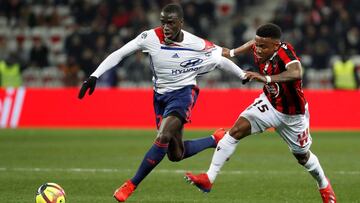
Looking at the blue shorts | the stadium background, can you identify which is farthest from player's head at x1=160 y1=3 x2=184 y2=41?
the stadium background

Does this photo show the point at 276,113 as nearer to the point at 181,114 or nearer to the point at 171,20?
the point at 181,114

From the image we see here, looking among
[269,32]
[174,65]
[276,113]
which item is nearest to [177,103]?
[174,65]

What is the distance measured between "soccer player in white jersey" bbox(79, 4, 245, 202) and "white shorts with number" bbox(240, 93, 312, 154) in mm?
616

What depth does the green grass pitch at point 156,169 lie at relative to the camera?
10.5 m

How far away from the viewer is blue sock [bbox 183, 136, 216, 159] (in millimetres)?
10883

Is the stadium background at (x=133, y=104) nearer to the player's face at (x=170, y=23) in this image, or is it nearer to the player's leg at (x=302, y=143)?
the player's leg at (x=302, y=143)

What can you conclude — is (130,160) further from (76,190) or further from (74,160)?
(76,190)

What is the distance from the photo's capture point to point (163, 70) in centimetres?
1032

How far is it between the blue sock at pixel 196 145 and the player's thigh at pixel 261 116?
130 centimetres

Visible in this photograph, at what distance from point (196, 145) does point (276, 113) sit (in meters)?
1.64

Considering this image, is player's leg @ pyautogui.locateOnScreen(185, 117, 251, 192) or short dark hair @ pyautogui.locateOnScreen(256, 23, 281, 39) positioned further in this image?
player's leg @ pyautogui.locateOnScreen(185, 117, 251, 192)

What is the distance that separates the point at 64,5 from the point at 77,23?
1480 millimetres

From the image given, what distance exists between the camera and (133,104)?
21.8 meters

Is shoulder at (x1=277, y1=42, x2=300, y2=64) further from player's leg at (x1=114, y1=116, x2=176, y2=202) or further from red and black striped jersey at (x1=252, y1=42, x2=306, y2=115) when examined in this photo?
player's leg at (x1=114, y1=116, x2=176, y2=202)
